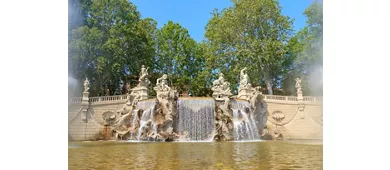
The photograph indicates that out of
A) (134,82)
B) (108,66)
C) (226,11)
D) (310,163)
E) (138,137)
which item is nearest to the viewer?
(310,163)

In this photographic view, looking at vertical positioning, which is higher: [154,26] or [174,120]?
[154,26]

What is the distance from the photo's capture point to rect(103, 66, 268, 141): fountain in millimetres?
10266

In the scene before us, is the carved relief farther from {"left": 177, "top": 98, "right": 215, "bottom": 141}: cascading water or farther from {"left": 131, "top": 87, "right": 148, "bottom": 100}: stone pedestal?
{"left": 131, "top": 87, "right": 148, "bottom": 100}: stone pedestal

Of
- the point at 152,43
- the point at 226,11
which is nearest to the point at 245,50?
the point at 226,11

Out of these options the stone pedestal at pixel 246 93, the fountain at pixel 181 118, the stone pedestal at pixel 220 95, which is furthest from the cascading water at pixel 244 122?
the stone pedestal at pixel 246 93

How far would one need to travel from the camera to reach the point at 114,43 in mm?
9953

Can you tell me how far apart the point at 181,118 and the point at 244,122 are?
2.01m

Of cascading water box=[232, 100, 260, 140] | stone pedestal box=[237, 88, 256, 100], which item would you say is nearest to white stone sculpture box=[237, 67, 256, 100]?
stone pedestal box=[237, 88, 256, 100]

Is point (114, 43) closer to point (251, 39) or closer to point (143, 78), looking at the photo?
point (143, 78)
